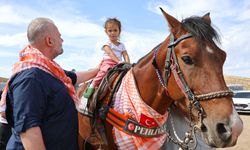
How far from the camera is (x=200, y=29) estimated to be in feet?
10.4

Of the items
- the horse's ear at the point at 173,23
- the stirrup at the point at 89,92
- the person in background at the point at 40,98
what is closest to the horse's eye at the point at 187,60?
the horse's ear at the point at 173,23

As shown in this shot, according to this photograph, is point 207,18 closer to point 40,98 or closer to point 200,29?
point 200,29

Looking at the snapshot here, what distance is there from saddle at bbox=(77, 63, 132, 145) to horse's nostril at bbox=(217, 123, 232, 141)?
1525 mm

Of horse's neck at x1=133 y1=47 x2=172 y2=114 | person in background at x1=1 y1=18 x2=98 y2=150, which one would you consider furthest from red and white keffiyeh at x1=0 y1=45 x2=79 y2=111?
horse's neck at x1=133 y1=47 x2=172 y2=114

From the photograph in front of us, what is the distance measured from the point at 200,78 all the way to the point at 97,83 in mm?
1899

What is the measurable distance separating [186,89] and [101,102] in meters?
1.43

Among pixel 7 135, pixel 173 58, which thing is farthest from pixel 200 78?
pixel 7 135

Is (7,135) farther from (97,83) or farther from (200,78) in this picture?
(200,78)

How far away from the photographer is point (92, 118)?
417 centimetres

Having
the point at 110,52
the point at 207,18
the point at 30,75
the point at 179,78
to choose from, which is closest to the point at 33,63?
the point at 30,75

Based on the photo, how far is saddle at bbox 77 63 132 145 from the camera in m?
3.97

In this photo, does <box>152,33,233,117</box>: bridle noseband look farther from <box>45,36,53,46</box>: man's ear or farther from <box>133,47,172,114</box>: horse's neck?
<box>45,36,53,46</box>: man's ear

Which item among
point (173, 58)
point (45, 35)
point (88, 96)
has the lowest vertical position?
point (88, 96)

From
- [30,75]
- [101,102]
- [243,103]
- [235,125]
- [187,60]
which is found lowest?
[243,103]
